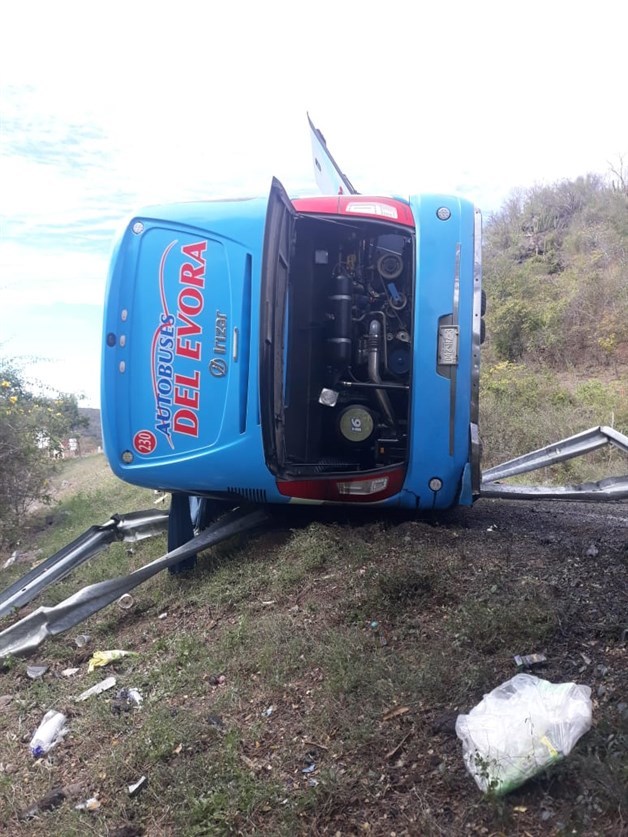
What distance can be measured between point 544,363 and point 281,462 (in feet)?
28.5

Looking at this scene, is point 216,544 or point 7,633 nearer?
point 7,633

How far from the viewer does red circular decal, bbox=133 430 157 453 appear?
12.9 ft

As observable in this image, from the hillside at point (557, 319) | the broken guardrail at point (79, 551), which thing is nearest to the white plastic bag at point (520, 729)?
the broken guardrail at point (79, 551)

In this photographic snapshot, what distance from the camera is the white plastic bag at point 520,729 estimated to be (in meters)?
1.91

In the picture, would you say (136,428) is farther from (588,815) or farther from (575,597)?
(588,815)

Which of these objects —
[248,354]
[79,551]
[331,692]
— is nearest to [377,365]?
[248,354]

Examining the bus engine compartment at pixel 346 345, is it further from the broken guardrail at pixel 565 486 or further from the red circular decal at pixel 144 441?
the broken guardrail at pixel 565 486

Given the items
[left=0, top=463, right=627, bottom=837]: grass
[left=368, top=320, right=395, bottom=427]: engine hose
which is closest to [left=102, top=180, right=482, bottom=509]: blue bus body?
[left=368, top=320, right=395, bottom=427]: engine hose

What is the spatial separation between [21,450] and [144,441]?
21.3ft

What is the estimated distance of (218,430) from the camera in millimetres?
3850

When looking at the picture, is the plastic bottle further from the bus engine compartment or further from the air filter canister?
the air filter canister

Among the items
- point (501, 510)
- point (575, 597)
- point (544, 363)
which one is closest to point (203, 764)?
point (575, 597)

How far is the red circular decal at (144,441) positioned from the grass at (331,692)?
2.97 feet

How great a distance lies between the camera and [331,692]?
2.56 meters
